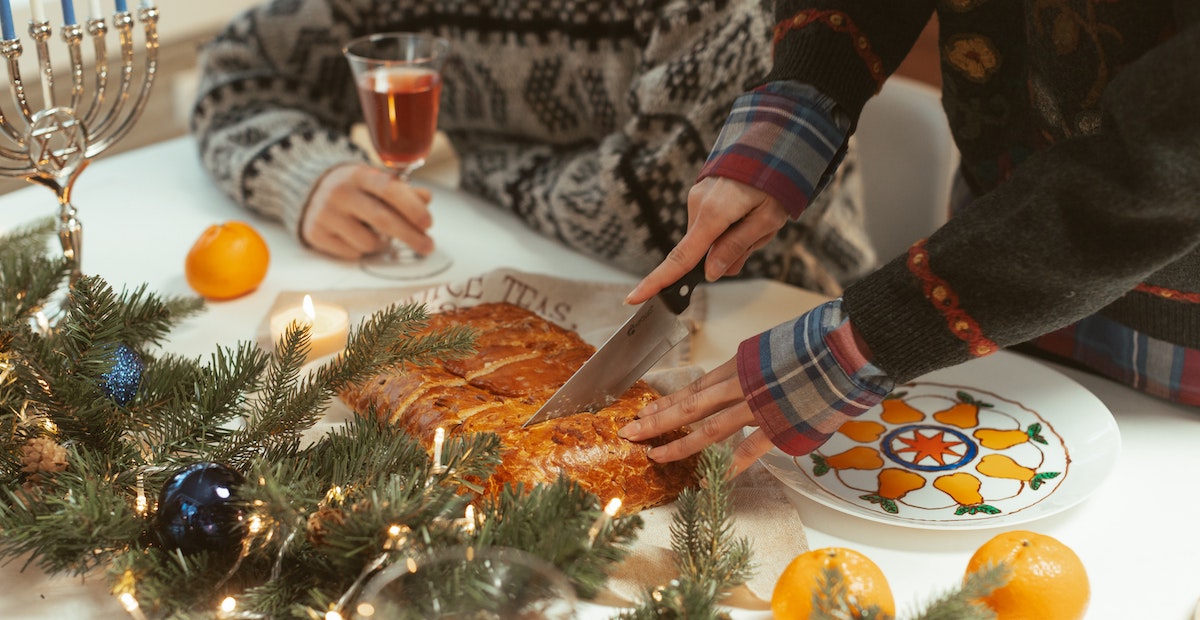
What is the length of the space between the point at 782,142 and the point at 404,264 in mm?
651

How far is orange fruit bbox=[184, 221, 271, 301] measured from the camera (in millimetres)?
1254

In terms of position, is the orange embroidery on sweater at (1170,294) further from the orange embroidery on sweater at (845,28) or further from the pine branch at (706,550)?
the pine branch at (706,550)

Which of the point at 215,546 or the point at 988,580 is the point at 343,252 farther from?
the point at 988,580

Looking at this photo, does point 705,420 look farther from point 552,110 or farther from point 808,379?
point 552,110

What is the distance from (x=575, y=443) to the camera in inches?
35.9

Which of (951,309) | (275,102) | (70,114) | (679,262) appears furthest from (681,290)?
(275,102)

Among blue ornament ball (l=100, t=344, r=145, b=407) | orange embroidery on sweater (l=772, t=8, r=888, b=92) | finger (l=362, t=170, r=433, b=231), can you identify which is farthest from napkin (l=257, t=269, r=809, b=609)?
orange embroidery on sweater (l=772, t=8, r=888, b=92)

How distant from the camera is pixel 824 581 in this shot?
72cm

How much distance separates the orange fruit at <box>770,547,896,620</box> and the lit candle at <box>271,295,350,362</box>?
59 centimetres

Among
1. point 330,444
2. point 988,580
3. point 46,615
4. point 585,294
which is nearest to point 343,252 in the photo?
point 585,294

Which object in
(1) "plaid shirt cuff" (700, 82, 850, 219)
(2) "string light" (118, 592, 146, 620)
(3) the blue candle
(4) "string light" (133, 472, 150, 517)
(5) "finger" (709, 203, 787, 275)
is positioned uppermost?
(3) the blue candle

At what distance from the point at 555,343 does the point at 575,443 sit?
0.20m

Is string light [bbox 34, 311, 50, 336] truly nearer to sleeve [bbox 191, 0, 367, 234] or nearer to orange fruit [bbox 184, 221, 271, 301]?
orange fruit [bbox 184, 221, 271, 301]

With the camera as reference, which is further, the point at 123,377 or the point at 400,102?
the point at 400,102
